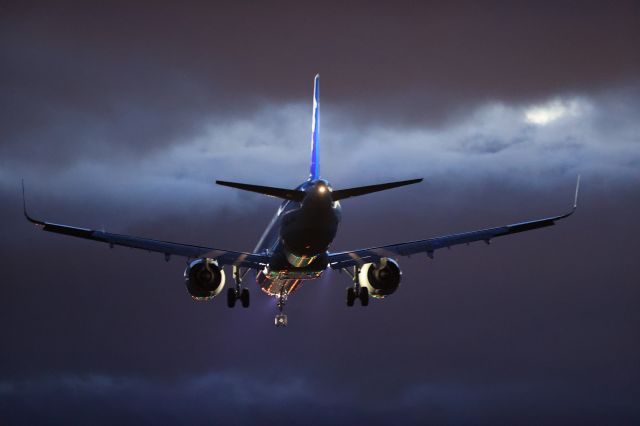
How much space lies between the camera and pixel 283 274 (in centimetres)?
5372

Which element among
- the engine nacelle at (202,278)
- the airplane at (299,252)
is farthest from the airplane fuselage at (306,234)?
the engine nacelle at (202,278)

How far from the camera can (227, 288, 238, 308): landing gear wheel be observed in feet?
187

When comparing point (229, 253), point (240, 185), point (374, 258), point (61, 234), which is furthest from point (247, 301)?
point (240, 185)

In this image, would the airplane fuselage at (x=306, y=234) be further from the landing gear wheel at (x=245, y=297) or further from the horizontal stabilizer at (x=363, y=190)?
the landing gear wheel at (x=245, y=297)

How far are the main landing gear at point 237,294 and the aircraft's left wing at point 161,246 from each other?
184cm

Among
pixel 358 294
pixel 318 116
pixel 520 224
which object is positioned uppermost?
pixel 318 116

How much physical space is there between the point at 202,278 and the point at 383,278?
1077cm

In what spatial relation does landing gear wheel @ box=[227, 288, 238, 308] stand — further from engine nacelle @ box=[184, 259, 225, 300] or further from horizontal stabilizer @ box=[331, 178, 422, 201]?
horizontal stabilizer @ box=[331, 178, 422, 201]

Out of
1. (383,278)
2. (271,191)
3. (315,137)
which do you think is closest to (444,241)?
(383,278)

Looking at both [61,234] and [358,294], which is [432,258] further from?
[61,234]

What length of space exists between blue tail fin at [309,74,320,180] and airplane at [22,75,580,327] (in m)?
0.07

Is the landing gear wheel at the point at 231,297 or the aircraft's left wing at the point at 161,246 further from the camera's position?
the landing gear wheel at the point at 231,297

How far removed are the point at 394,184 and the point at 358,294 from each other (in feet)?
45.8

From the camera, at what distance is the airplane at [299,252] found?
1777 inches
